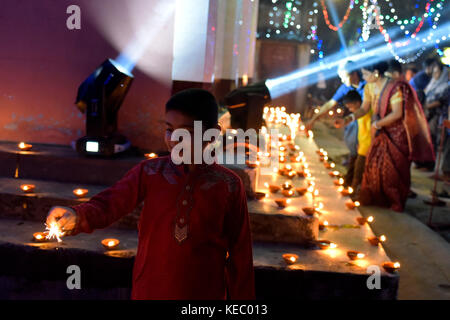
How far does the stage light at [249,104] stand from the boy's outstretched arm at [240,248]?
3.96 metres

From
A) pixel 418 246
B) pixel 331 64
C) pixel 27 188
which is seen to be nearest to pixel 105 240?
pixel 27 188

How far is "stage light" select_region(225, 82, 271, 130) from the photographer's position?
622 cm

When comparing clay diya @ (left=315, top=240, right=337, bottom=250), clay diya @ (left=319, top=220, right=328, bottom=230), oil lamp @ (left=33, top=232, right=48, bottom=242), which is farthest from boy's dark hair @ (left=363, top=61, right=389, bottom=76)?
oil lamp @ (left=33, top=232, right=48, bottom=242)

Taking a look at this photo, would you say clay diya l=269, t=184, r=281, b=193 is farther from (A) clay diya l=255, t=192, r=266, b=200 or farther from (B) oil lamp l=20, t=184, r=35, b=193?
(B) oil lamp l=20, t=184, r=35, b=193

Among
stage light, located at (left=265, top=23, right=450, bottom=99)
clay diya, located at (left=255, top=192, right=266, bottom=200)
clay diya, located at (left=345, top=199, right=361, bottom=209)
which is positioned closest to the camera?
clay diya, located at (left=255, top=192, right=266, bottom=200)

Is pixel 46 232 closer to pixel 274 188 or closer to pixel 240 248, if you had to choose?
pixel 240 248

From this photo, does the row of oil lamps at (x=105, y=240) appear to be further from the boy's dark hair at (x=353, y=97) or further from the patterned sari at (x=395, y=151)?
Result: the boy's dark hair at (x=353, y=97)

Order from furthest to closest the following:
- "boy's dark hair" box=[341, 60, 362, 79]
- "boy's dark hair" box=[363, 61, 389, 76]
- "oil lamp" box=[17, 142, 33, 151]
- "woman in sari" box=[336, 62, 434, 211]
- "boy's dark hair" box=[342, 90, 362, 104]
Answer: "boy's dark hair" box=[341, 60, 362, 79] → "boy's dark hair" box=[342, 90, 362, 104] → "boy's dark hair" box=[363, 61, 389, 76] → "woman in sari" box=[336, 62, 434, 211] → "oil lamp" box=[17, 142, 33, 151]

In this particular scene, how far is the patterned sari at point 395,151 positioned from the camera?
20.3 feet

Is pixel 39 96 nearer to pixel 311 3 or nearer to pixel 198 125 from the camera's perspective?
pixel 198 125

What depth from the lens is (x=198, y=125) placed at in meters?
2.25

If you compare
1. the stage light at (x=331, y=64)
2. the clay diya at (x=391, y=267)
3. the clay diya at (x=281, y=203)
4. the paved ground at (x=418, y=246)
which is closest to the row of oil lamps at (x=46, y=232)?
the clay diya at (x=281, y=203)

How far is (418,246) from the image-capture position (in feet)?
17.4

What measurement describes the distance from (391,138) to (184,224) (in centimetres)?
491
